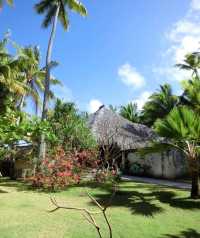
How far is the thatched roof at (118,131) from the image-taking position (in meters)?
26.1

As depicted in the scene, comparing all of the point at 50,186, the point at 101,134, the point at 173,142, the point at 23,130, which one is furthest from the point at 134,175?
the point at 23,130

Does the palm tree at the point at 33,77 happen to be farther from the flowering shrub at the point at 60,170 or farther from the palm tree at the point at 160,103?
the flowering shrub at the point at 60,170

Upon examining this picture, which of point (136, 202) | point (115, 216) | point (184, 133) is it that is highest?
point (184, 133)

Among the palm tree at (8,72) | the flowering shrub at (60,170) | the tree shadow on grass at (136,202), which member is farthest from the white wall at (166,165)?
the palm tree at (8,72)

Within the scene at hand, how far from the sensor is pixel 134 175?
2528cm

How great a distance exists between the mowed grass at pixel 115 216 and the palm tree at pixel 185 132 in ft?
4.47

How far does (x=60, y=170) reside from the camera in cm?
1695

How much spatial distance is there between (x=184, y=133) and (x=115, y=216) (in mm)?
3901

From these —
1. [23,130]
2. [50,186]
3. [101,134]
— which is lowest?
[50,186]

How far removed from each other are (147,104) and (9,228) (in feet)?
91.9

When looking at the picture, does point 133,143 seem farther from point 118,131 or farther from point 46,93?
point 46,93

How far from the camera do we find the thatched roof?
26.1 metres

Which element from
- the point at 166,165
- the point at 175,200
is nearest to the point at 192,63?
the point at 166,165

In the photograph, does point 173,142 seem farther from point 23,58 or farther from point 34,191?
point 23,58
